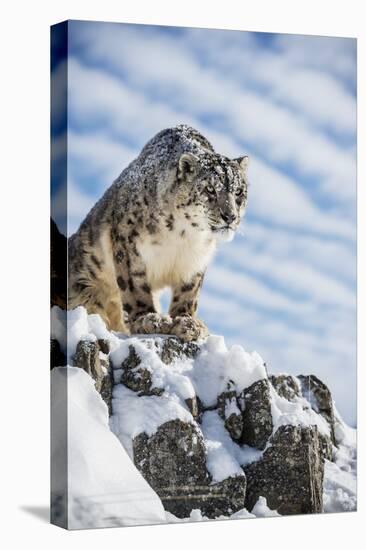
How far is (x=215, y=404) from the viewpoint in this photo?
1155cm

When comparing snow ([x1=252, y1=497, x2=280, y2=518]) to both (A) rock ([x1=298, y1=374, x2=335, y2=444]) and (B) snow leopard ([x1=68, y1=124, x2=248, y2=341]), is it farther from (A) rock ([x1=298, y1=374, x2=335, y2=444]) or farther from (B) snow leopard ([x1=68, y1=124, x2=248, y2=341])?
(B) snow leopard ([x1=68, y1=124, x2=248, y2=341])

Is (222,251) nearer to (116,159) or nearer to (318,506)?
(116,159)

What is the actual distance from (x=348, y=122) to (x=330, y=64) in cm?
55

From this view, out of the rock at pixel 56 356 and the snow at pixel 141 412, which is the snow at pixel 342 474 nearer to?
the snow at pixel 141 412

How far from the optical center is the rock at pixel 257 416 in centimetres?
1166

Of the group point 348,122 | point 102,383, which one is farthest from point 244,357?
point 348,122

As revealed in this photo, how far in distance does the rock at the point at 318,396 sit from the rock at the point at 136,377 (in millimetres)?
1496

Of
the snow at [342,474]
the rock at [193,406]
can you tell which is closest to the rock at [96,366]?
the rock at [193,406]

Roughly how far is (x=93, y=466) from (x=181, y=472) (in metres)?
0.89

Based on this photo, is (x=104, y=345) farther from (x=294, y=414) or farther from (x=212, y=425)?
(x=294, y=414)

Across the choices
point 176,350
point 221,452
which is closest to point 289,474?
point 221,452

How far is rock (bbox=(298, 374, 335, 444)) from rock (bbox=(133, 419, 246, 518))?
1123 mm

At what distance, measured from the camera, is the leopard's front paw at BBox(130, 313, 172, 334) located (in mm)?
11554

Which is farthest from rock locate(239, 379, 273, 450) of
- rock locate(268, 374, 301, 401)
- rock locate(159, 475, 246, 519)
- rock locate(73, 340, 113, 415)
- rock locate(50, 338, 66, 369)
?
rock locate(50, 338, 66, 369)
